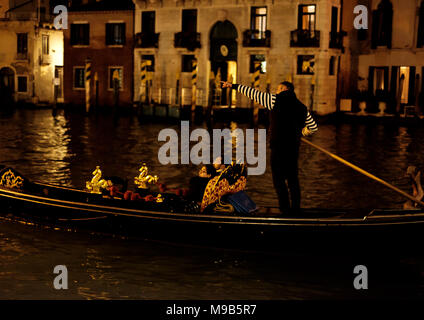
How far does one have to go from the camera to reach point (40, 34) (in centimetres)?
3797

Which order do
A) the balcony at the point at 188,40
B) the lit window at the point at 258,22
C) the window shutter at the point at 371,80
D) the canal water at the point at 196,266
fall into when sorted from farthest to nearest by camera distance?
the balcony at the point at 188,40 < the window shutter at the point at 371,80 < the lit window at the point at 258,22 < the canal water at the point at 196,266

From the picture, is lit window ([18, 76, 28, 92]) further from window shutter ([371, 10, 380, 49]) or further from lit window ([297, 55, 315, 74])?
window shutter ([371, 10, 380, 49])

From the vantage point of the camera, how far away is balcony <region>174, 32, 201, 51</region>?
31.4 m

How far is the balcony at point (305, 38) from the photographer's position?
94.0ft

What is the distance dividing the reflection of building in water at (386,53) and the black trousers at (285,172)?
21733 millimetres

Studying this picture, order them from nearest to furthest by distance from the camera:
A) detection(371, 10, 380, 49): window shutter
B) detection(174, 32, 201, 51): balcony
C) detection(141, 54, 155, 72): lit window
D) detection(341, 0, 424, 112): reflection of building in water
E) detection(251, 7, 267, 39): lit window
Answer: detection(341, 0, 424, 112): reflection of building in water < detection(251, 7, 267, 39): lit window < detection(371, 10, 380, 49): window shutter < detection(174, 32, 201, 51): balcony < detection(141, 54, 155, 72): lit window

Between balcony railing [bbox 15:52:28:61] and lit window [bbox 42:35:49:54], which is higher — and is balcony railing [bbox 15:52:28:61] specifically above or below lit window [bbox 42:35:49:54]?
below

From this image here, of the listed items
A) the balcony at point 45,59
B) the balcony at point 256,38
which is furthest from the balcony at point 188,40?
the balcony at point 45,59

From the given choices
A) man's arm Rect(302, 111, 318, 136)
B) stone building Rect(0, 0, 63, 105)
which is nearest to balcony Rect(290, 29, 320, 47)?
stone building Rect(0, 0, 63, 105)

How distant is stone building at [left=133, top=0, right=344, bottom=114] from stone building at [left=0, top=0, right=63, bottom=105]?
23.5ft

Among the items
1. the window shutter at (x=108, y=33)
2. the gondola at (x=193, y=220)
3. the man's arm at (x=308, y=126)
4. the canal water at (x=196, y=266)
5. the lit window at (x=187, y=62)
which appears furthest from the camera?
the window shutter at (x=108, y=33)

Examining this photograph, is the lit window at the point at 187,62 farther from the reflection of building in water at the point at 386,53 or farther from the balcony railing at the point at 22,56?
Result: the balcony railing at the point at 22,56

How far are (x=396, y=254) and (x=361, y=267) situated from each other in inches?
15.5
